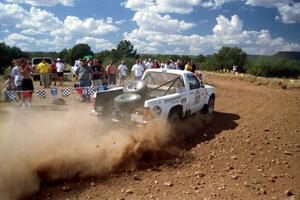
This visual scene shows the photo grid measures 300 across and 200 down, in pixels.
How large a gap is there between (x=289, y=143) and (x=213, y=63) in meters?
77.1

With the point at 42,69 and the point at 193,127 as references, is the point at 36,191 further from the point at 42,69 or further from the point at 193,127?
the point at 42,69

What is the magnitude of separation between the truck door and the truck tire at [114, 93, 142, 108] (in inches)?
69.3

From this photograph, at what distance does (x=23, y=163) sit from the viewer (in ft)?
18.3

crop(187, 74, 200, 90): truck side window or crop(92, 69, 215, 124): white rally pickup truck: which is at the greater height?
crop(187, 74, 200, 90): truck side window

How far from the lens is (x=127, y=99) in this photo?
813 centimetres

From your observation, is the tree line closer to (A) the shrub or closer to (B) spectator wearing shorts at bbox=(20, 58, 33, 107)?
(A) the shrub

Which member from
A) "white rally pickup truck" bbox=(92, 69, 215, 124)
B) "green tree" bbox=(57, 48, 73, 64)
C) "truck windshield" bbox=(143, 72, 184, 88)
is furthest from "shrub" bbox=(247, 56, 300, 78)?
"green tree" bbox=(57, 48, 73, 64)

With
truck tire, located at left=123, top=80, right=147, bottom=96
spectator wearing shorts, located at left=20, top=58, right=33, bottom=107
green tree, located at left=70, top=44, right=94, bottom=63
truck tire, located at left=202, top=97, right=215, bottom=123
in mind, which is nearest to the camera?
truck tire, located at left=123, top=80, right=147, bottom=96

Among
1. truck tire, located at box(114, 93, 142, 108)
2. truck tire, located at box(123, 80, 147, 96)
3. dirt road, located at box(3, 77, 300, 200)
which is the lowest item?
dirt road, located at box(3, 77, 300, 200)

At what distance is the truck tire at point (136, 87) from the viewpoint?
28.5 feet

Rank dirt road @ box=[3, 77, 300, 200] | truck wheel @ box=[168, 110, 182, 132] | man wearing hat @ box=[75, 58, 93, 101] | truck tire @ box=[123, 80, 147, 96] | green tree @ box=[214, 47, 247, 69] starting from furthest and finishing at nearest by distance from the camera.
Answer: green tree @ box=[214, 47, 247, 69] → man wearing hat @ box=[75, 58, 93, 101] → truck tire @ box=[123, 80, 147, 96] → truck wheel @ box=[168, 110, 182, 132] → dirt road @ box=[3, 77, 300, 200]

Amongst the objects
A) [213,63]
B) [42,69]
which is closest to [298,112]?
[42,69]

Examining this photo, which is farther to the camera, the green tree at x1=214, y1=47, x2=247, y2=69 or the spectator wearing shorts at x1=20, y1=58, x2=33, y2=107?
the green tree at x1=214, y1=47, x2=247, y2=69

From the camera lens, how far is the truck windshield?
365 inches
